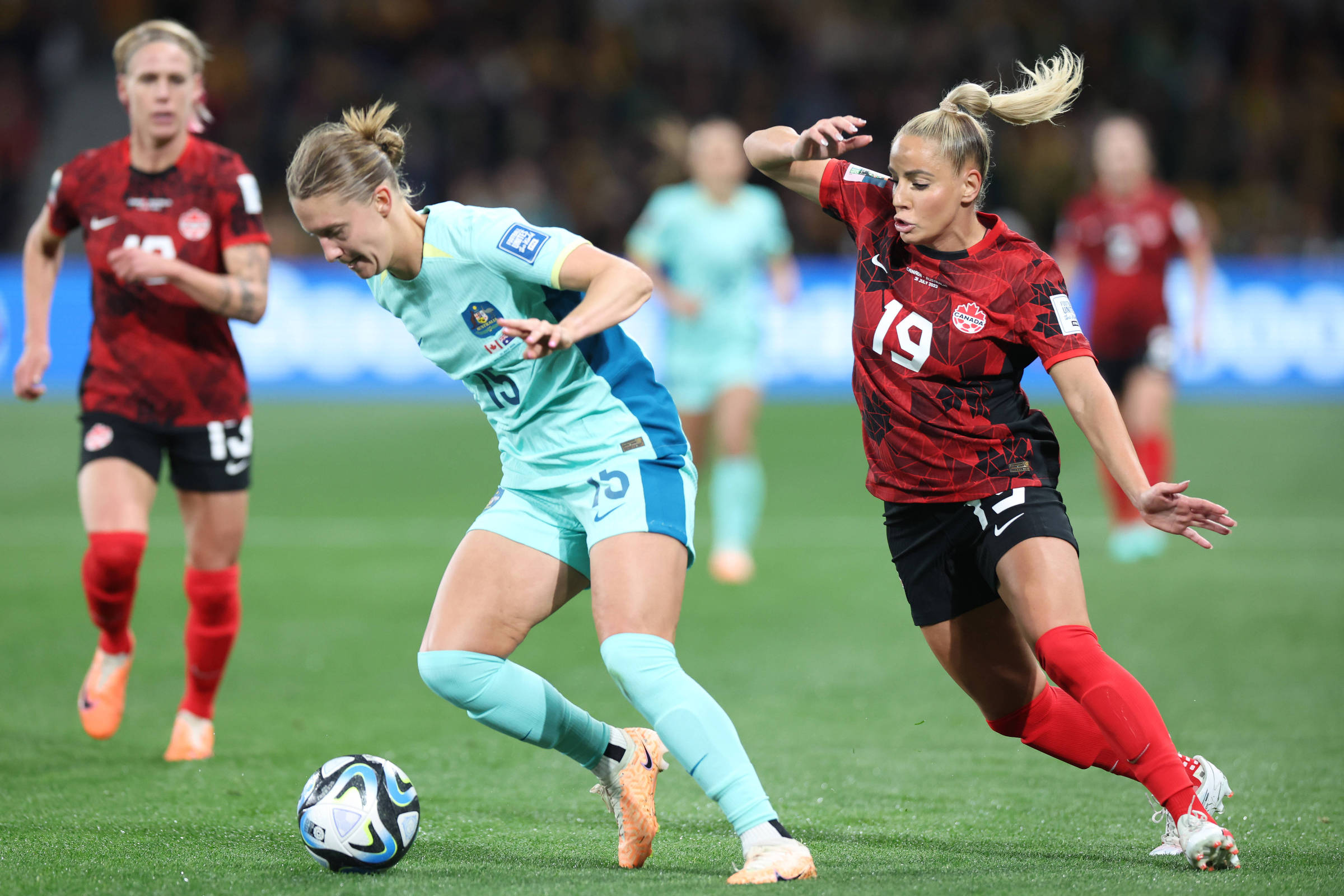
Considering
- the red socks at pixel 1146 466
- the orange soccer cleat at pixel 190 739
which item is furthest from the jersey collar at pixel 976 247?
the red socks at pixel 1146 466

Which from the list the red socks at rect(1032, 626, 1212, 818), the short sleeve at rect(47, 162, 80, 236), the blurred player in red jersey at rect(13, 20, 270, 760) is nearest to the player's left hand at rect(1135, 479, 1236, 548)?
the red socks at rect(1032, 626, 1212, 818)

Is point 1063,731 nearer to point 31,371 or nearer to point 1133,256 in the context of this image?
point 31,371

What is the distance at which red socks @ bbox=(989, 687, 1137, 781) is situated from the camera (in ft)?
13.8

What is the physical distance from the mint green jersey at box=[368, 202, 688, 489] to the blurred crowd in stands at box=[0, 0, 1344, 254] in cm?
1487

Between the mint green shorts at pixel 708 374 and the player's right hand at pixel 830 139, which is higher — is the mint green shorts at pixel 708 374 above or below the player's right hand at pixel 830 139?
below

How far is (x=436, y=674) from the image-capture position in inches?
158

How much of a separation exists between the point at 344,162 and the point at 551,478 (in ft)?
3.31

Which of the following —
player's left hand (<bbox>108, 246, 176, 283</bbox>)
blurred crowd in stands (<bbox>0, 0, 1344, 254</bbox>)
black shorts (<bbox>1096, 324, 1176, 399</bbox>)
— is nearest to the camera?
player's left hand (<bbox>108, 246, 176, 283</bbox>)

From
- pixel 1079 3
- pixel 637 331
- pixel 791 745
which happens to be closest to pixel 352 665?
pixel 791 745

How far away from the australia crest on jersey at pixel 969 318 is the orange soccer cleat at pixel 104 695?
3410mm

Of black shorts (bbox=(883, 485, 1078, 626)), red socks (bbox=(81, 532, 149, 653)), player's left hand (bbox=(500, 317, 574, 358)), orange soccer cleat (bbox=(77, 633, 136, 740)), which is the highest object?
player's left hand (bbox=(500, 317, 574, 358))

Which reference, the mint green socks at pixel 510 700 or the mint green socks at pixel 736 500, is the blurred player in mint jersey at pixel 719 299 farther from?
the mint green socks at pixel 510 700

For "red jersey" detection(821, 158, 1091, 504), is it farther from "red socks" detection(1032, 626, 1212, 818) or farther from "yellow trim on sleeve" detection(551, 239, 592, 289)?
"yellow trim on sleeve" detection(551, 239, 592, 289)

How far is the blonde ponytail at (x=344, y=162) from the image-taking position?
12.5ft
